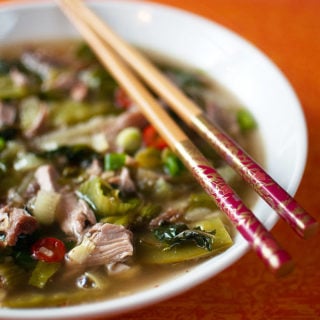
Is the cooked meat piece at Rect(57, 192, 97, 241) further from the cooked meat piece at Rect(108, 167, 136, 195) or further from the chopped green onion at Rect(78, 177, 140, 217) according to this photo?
the cooked meat piece at Rect(108, 167, 136, 195)

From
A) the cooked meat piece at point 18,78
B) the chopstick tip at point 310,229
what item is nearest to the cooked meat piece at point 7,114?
the cooked meat piece at point 18,78

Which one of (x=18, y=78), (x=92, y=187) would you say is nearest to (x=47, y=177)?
(x=92, y=187)

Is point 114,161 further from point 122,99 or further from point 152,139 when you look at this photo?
point 122,99

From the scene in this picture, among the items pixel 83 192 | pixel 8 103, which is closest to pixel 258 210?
pixel 83 192

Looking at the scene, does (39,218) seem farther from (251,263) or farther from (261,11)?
(261,11)

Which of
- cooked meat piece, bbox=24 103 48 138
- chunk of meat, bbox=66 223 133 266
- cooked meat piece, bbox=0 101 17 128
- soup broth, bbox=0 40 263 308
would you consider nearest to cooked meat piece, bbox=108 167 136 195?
soup broth, bbox=0 40 263 308
